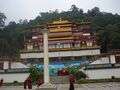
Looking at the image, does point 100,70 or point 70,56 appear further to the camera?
point 70,56

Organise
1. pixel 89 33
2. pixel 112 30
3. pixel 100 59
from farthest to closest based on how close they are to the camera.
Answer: pixel 112 30, pixel 89 33, pixel 100 59

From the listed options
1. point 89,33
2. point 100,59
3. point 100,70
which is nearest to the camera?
point 100,70

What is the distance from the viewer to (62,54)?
158 ft

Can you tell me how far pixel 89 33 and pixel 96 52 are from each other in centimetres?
564

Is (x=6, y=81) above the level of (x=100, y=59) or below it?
below

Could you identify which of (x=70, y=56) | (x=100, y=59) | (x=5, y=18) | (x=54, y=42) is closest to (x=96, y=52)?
(x=70, y=56)

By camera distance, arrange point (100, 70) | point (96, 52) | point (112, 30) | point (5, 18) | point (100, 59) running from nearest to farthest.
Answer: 1. point (100, 70)
2. point (100, 59)
3. point (96, 52)
4. point (112, 30)
5. point (5, 18)

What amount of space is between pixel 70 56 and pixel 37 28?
11.0 meters

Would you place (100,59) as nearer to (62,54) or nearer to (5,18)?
(62,54)

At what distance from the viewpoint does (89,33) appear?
172 feet

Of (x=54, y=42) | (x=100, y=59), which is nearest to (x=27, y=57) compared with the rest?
(x=54, y=42)

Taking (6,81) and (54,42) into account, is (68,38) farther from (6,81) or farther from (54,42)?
(6,81)

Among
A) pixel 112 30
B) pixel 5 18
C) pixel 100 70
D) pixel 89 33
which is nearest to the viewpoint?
pixel 100 70

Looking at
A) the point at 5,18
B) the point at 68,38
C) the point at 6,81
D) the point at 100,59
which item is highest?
the point at 5,18
